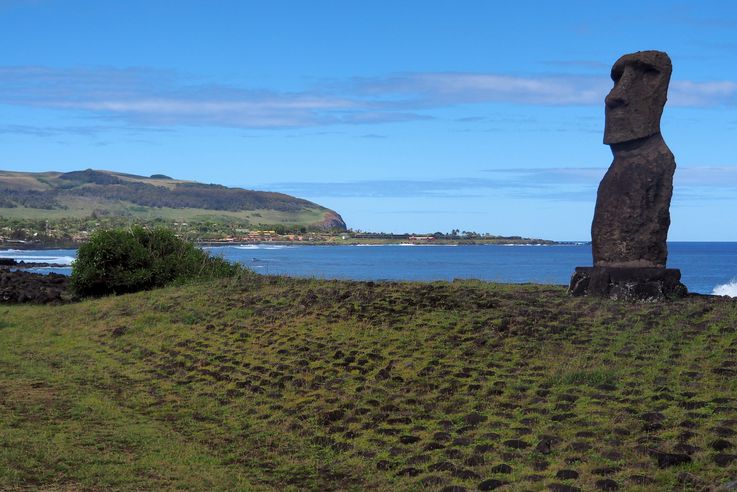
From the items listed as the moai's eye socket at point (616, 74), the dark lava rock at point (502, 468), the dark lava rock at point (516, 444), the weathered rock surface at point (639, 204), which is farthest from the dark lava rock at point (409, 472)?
the moai's eye socket at point (616, 74)

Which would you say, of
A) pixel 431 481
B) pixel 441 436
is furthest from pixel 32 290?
pixel 431 481

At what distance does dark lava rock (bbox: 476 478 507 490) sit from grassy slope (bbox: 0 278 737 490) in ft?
0.55

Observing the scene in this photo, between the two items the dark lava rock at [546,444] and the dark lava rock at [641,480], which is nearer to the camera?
the dark lava rock at [641,480]

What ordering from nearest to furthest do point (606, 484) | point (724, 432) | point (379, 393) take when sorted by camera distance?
point (606, 484) < point (724, 432) < point (379, 393)

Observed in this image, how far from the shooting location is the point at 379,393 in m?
13.8

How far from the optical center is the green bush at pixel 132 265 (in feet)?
93.7

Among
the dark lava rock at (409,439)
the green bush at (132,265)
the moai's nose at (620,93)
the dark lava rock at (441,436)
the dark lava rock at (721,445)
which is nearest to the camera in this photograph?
the dark lava rock at (721,445)

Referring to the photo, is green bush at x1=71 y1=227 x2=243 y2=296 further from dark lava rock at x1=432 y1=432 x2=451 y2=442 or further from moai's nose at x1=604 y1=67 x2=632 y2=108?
dark lava rock at x1=432 y1=432 x2=451 y2=442

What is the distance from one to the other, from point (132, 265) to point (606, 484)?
22314mm

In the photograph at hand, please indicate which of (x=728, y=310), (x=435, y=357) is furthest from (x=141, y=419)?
(x=728, y=310)

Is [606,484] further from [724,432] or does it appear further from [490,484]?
[724,432]

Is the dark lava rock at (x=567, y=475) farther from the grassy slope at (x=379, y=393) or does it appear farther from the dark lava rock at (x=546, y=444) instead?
the dark lava rock at (x=546, y=444)

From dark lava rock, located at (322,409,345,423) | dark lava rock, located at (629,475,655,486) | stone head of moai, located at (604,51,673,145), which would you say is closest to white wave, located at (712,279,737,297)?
stone head of moai, located at (604,51,673,145)

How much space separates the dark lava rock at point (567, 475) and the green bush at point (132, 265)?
2025 centimetres
